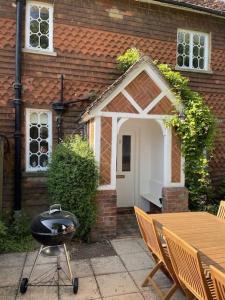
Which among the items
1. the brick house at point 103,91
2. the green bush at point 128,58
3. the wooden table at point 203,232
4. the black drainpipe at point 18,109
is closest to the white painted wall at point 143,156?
the brick house at point 103,91

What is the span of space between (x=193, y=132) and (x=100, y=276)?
361 cm

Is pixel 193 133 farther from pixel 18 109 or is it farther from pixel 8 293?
pixel 8 293

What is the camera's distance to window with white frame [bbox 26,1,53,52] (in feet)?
23.1

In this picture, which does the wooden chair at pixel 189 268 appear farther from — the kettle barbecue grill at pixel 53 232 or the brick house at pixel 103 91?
the brick house at pixel 103 91

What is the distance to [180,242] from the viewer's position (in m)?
2.94

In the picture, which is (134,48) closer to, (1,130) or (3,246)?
(1,130)

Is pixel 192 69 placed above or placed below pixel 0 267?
above

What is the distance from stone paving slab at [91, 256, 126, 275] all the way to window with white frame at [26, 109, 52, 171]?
9.62ft

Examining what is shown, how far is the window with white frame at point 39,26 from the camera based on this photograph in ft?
23.1

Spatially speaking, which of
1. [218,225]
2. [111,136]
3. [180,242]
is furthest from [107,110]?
[180,242]

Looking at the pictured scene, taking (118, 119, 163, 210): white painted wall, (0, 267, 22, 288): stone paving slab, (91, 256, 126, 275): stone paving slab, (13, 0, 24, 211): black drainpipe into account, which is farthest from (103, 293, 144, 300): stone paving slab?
(118, 119, 163, 210): white painted wall

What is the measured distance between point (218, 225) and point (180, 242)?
1.62 metres

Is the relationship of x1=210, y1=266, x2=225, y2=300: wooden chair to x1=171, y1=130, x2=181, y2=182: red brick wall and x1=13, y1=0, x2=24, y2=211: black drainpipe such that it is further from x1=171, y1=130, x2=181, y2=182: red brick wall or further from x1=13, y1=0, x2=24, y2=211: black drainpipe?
x1=13, y1=0, x2=24, y2=211: black drainpipe

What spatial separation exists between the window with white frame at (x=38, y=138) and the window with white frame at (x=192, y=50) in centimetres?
412
